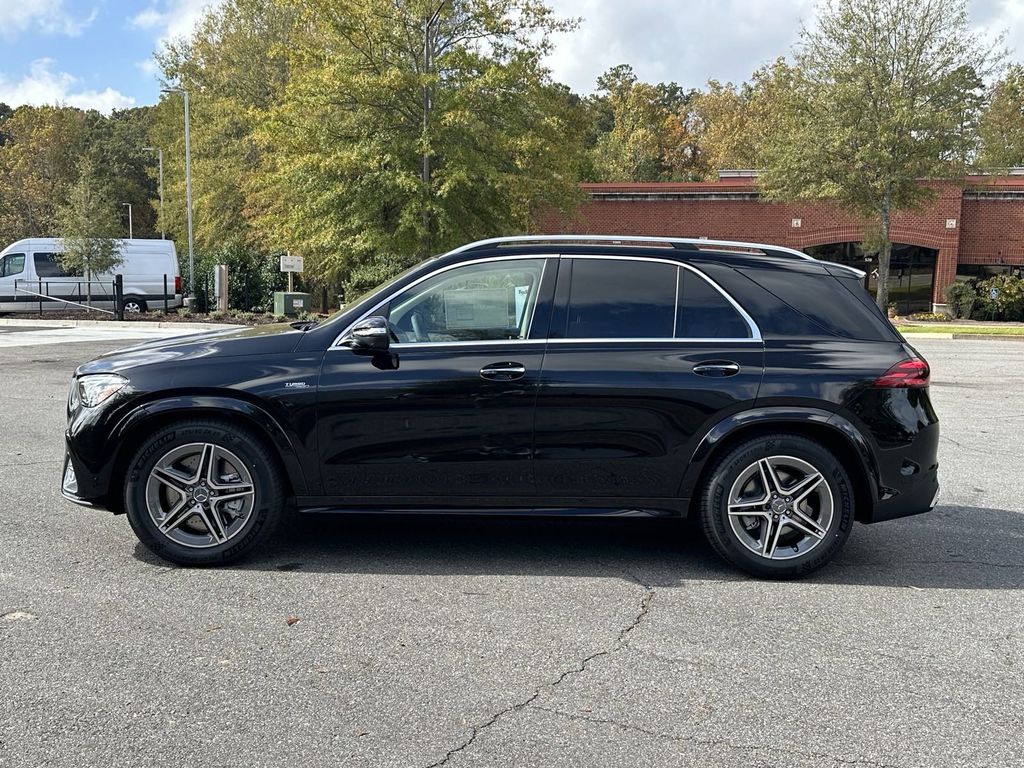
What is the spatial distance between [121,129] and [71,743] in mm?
87304

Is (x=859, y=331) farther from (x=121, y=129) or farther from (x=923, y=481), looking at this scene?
(x=121, y=129)

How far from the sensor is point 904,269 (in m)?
35.8

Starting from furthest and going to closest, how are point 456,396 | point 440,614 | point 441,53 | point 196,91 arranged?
1. point 196,91
2. point 441,53
3. point 456,396
4. point 440,614

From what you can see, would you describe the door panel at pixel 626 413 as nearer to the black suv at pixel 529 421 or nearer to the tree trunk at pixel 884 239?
the black suv at pixel 529 421

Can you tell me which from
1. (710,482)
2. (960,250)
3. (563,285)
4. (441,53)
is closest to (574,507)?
(710,482)

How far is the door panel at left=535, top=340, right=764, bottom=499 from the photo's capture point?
15.1 feet

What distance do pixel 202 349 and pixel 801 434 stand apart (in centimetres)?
319

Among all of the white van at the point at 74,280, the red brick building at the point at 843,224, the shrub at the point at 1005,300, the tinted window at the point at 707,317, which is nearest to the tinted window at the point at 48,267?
the white van at the point at 74,280

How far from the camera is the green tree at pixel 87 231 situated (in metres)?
27.7

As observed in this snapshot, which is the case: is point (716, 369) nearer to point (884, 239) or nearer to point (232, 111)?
point (884, 239)

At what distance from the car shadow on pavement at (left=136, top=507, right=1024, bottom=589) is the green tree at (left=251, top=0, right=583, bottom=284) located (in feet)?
55.6

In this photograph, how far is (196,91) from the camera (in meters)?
41.1

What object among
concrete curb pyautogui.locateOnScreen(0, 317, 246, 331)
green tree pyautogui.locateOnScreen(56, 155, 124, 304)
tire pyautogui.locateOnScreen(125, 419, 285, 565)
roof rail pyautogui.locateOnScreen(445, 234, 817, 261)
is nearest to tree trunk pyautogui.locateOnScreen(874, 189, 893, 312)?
concrete curb pyautogui.locateOnScreen(0, 317, 246, 331)

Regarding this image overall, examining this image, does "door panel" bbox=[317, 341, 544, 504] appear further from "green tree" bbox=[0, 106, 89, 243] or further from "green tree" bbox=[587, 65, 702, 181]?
"green tree" bbox=[0, 106, 89, 243]
